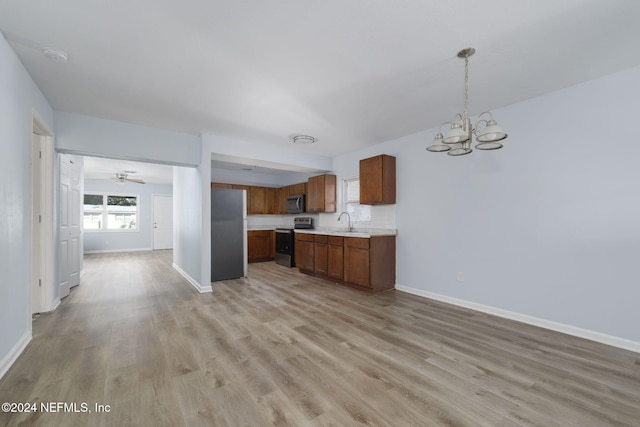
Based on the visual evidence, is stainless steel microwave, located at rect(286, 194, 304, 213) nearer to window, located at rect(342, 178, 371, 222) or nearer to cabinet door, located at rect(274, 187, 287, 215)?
cabinet door, located at rect(274, 187, 287, 215)

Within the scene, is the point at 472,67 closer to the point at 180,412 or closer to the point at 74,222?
the point at 180,412

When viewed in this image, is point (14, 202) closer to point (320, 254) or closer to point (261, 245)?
point (320, 254)

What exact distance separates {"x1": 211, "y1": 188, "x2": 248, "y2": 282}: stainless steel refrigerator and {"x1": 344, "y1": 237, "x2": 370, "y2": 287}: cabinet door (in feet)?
6.84

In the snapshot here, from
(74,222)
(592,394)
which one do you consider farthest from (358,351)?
(74,222)

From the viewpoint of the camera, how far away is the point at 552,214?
2.91 meters

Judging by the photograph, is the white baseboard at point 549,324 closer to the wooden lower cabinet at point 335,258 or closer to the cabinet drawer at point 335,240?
the wooden lower cabinet at point 335,258

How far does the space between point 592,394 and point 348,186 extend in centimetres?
443

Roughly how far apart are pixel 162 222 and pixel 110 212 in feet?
5.23

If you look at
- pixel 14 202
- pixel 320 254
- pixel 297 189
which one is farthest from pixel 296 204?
pixel 14 202

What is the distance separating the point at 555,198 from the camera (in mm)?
2893

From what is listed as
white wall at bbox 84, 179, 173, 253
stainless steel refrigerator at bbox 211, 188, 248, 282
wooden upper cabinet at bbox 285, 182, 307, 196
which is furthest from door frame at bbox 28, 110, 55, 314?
white wall at bbox 84, 179, 173, 253

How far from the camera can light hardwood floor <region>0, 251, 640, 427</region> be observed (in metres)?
1.63

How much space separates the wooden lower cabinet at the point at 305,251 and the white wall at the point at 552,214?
7.46 ft

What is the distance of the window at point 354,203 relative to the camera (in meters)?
5.29
